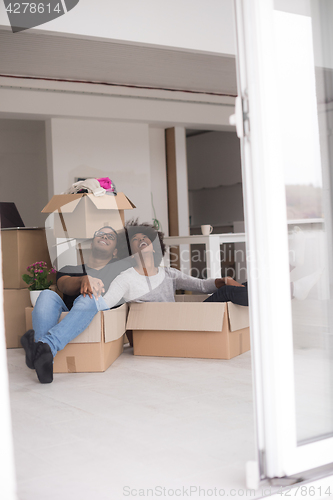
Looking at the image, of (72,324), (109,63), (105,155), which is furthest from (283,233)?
(105,155)

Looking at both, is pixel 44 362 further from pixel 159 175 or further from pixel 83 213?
pixel 159 175

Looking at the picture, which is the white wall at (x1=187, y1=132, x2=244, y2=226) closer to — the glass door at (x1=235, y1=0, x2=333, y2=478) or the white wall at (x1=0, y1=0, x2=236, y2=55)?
the white wall at (x1=0, y1=0, x2=236, y2=55)

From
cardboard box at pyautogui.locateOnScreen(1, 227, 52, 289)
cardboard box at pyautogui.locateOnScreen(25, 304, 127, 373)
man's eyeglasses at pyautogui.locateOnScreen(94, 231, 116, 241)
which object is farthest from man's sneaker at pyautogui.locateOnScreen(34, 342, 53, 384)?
cardboard box at pyautogui.locateOnScreen(1, 227, 52, 289)

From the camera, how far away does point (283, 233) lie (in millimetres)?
1256

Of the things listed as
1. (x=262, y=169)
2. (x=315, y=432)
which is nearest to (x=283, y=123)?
(x=262, y=169)

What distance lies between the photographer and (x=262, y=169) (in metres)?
1.25

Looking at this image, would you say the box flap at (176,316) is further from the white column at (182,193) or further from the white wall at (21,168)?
the white wall at (21,168)

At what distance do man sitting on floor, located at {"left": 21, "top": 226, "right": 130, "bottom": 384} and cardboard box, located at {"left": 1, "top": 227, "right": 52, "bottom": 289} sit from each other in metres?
0.57

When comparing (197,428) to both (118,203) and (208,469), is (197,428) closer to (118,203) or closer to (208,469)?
(208,469)

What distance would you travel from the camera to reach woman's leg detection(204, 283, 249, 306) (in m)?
2.71

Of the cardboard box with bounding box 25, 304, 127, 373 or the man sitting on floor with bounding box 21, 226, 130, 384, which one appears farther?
the cardboard box with bounding box 25, 304, 127, 373

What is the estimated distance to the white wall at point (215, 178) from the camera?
740 centimetres

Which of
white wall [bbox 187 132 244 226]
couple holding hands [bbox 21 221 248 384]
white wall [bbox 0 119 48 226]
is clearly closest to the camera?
couple holding hands [bbox 21 221 248 384]

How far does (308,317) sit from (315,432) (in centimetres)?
31
